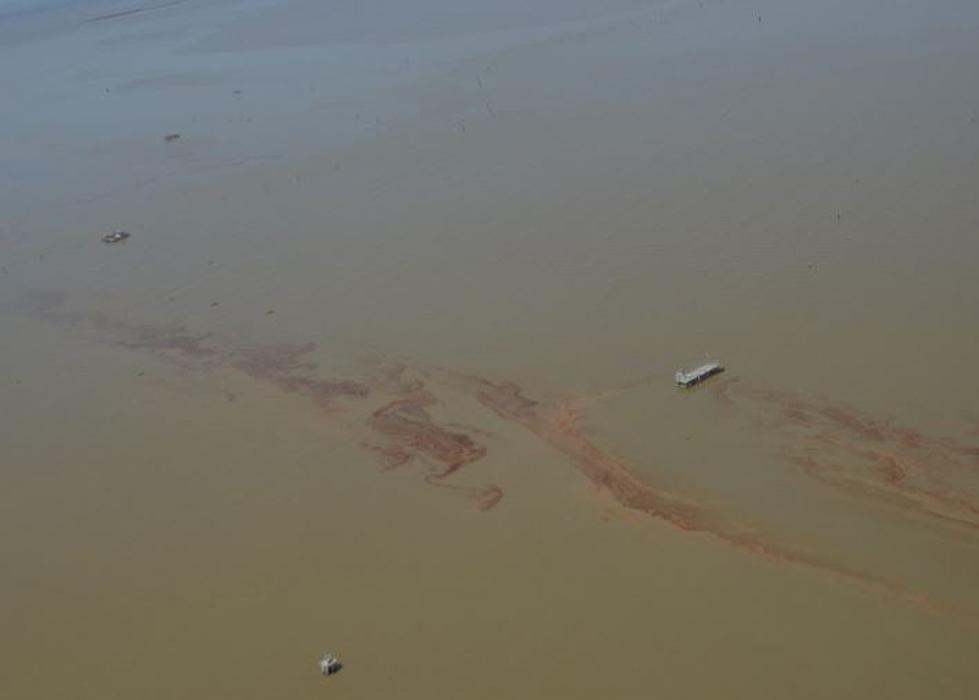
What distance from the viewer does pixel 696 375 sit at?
10.1 m

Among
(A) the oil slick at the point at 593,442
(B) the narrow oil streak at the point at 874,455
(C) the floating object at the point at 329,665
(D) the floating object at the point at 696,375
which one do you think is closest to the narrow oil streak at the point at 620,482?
(A) the oil slick at the point at 593,442

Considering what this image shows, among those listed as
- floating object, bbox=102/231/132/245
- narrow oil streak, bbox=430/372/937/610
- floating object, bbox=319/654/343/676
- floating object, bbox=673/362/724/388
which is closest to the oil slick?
narrow oil streak, bbox=430/372/937/610

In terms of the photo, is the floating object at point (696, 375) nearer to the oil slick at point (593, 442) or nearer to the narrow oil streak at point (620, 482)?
the oil slick at point (593, 442)

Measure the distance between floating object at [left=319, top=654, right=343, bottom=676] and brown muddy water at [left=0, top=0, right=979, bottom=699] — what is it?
0.07 metres

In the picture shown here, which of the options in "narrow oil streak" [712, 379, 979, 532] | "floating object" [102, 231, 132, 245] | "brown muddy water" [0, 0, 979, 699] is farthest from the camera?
"floating object" [102, 231, 132, 245]

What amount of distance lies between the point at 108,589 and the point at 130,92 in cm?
1870

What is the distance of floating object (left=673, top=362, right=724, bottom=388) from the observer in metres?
10.1

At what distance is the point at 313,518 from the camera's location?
30.9ft

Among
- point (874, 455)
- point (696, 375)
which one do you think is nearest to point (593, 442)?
point (696, 375)

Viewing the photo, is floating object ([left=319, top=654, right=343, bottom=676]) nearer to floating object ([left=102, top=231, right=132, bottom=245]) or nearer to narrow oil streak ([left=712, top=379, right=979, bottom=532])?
narrow oil streak ([left=712, top=379, right=979, bottom=532])

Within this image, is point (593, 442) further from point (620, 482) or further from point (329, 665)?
point (329, 665)

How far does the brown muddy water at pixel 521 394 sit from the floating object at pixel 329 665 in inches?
2.6

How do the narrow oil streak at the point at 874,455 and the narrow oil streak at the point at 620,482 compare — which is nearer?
the narrow oil streak at the point at 620,482

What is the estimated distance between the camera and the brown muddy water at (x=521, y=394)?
7824 millimetres
